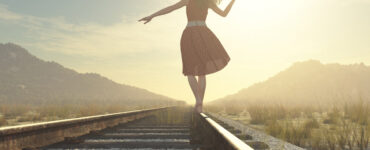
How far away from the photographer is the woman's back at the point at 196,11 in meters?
5.53

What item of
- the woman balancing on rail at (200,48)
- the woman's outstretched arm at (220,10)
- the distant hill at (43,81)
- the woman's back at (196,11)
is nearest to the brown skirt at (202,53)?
the woman balancing on rail at (200,48)

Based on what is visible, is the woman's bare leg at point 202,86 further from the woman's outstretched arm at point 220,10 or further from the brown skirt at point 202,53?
the woman's outstretched arm at point 220,10

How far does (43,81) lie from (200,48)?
140624 mm

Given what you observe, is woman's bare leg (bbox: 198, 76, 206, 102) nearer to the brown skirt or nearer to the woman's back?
the brown skirt

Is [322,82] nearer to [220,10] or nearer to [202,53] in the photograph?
[220,10]

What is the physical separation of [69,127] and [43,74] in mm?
150495

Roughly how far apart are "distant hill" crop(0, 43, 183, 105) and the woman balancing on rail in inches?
4240

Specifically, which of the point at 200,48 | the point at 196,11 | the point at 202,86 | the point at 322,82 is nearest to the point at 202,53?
the point at 200,48

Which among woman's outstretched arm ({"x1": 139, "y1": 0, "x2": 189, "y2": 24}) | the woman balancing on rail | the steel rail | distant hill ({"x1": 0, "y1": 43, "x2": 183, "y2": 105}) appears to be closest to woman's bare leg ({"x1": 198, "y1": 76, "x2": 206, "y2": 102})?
the woman balancing on rail

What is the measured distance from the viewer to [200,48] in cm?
553

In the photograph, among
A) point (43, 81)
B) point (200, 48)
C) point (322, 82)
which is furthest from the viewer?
point (43, 81)

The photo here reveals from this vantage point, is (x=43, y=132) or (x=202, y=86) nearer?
(x=43, y=132)

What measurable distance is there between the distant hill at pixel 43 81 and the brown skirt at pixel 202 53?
10771 centimetres

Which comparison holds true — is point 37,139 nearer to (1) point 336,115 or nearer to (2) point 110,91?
(1) point 336,115
